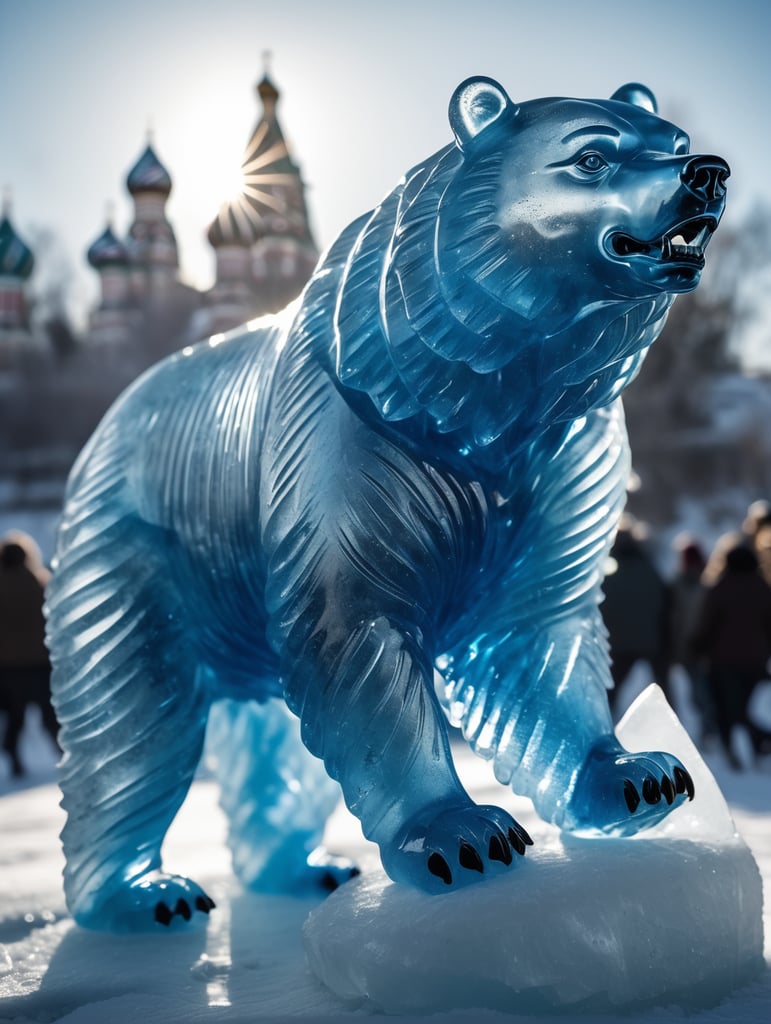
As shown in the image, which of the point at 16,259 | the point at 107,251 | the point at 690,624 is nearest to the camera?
the point at 690,624

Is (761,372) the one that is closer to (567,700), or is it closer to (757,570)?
(757,570)

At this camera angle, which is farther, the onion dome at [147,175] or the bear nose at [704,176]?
the onion dome at [147,175]

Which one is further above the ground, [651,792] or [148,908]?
[651,792]

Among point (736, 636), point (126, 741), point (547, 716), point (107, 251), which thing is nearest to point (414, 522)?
point (547, 716)

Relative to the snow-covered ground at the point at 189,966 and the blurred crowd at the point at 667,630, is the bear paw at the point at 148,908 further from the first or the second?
the blurred crowd at the point at 667,630

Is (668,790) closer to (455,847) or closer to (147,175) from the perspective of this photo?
(455,847)

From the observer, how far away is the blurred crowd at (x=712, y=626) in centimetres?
542

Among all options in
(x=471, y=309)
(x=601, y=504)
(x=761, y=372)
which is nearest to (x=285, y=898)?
(x=601, y=504)

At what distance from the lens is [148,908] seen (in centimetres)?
226

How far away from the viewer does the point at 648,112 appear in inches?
74.7

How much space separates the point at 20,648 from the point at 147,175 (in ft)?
58.7

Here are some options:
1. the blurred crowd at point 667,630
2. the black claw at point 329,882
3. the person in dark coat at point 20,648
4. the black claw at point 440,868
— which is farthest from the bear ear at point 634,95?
the person in dark coat at point 20,648

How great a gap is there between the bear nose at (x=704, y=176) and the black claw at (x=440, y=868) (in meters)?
1.04

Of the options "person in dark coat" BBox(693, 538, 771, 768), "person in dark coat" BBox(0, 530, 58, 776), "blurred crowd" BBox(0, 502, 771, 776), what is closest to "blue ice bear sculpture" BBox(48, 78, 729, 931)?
"blurred crowd" BBox(0, 502, 771, 776)
